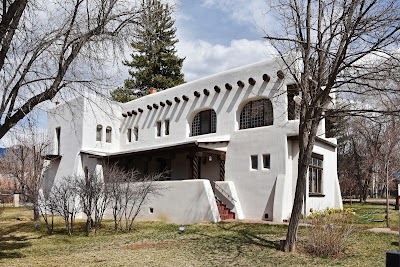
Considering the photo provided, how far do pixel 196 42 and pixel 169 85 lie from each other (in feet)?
109

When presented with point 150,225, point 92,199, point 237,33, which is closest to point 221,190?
point 150,225

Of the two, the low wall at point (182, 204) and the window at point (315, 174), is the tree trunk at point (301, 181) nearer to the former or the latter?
the low wall at point (182, 204)

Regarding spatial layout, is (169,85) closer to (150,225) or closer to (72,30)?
(150,225)

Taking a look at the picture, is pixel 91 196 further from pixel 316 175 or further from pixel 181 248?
pixel 316 175

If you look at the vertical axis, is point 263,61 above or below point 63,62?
above

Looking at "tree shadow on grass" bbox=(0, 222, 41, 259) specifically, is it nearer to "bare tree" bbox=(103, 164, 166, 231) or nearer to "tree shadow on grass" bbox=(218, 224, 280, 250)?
"bare tree" bbox=(103, 164, 166, 231)

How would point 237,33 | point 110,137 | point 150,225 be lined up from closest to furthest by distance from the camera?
point 237,33
point 150,225
point 110,137

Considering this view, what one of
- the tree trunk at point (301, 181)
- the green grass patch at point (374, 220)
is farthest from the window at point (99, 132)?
the tree trunk at point (301, 181)

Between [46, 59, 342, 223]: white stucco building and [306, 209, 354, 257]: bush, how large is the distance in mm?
6068

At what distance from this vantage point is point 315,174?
772 inches

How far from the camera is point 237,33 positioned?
33.8 ft

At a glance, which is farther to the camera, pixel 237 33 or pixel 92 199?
pixel 92 199

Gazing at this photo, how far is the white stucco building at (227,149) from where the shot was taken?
1739cm

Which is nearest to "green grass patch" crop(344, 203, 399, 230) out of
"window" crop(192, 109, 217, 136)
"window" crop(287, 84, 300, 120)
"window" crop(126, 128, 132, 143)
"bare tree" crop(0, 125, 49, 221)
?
"window" crop(287, 84, 300, 120)
